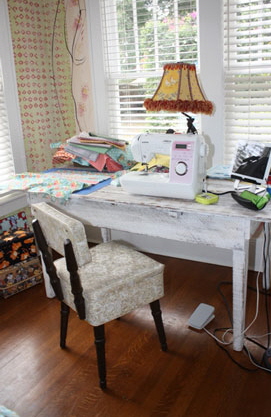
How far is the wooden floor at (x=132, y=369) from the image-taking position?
1753mm

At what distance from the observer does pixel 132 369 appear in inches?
77.8

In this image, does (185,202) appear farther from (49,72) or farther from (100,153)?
(49,72)

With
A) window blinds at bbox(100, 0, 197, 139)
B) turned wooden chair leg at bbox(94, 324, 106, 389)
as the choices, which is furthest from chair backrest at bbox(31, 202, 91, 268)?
window blinds at bbox(100, 0, 197, 139)

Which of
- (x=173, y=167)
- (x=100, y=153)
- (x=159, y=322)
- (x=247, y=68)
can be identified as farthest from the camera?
(x=100, y=153)

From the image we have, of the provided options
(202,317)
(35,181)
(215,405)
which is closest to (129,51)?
(35,181)

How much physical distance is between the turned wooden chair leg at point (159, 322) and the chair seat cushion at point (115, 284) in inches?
2.4

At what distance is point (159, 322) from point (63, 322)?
48cm

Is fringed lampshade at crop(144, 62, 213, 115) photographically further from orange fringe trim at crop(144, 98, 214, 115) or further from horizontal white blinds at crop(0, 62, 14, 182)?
horizontal white blinds at crop(0, 62, 14, 182)

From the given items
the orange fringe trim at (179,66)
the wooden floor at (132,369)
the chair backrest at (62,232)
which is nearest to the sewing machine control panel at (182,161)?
the orange fringe trim at (179,66)

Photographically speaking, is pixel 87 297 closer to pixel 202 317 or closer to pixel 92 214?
pixel 92 214

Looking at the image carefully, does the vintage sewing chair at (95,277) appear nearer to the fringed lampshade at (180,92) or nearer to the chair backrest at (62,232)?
the chair backrest at (62,232)

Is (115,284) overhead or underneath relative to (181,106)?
underneath

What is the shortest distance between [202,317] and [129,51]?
6.01ft

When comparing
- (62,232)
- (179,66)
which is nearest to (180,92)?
(179,66)
